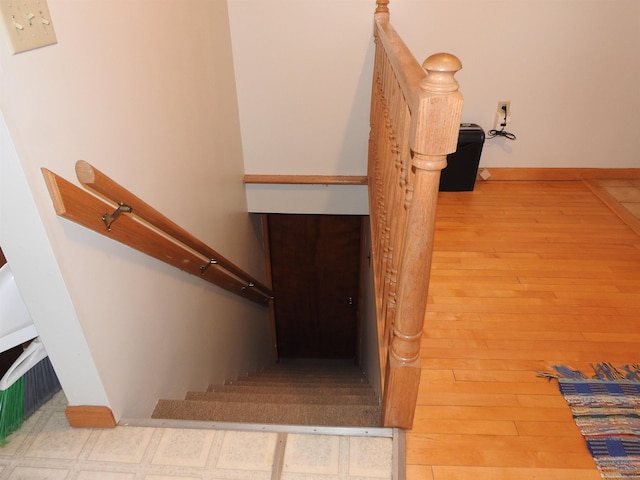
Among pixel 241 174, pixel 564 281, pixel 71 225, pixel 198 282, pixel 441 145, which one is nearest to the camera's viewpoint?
pixel 441 145

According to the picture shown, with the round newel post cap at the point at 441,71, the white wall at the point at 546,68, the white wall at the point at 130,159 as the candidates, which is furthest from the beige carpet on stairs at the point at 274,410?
the white wall at the point at 546,68

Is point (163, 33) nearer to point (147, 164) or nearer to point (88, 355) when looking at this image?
point (147, 164)

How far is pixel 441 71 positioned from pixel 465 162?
198cm

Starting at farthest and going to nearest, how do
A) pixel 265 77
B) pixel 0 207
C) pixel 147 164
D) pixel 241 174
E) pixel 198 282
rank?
pixel 241 174 < pixel 265 77 < pixel 198 282 < pixel 147 164 < pixel 0 207

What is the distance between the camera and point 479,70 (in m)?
2.64

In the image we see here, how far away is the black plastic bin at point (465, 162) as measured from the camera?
105 inches

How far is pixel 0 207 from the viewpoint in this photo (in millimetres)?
1029

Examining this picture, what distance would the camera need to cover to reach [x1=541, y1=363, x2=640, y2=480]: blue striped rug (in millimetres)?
1310

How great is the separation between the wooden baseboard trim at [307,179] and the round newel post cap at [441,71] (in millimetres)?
2274

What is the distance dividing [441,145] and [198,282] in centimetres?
162

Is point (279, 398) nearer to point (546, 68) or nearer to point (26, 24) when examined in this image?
point (26, 24)

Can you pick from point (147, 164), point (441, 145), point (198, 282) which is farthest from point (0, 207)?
point (198, 282)

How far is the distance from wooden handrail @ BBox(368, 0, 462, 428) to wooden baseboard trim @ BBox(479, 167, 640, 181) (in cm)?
162

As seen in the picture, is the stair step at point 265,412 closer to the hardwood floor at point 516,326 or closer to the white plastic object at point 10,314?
the hardwood floor at point 516,326
